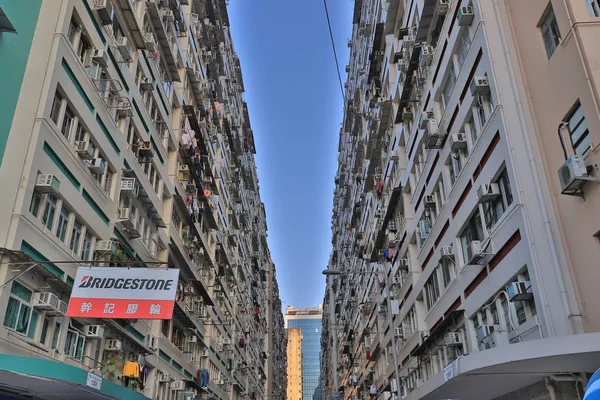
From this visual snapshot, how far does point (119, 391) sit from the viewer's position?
1326 cm

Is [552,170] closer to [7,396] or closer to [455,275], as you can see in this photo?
[455,275]

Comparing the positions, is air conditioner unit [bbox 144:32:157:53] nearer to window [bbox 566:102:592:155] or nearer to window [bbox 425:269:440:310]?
window [bbox 425:269:440:310]

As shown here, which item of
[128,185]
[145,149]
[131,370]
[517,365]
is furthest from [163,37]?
[517,365]

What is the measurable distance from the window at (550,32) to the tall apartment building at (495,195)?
43 millimetres

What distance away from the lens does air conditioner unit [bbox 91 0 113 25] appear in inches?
619

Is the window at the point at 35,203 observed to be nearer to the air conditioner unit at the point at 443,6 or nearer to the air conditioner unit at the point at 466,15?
the air conditioner unit at the point at 466,15

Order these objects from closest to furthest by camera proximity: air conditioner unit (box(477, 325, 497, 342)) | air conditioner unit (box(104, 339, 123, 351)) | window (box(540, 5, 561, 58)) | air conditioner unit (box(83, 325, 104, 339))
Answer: window (box(540, 5, 561, 58)), air conditioner unit (box(477, 325, 497, 342)), air conditioner unit (box(83, 325, 104, 339)), air conditioner unit (box(104, 339, 123, 351))

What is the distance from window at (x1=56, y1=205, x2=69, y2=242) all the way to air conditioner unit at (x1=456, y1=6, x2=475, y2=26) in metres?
12.1

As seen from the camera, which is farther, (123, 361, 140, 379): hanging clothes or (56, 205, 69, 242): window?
(123, 361, 140, 379): hanging clothes

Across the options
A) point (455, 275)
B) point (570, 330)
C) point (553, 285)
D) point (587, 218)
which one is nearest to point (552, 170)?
point (587, 218)

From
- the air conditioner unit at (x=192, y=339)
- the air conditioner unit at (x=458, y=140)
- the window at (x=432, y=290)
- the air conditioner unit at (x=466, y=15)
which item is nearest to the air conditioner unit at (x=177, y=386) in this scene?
the air conditioner unit at (x=192, y=339)

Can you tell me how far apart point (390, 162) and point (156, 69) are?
516 inches

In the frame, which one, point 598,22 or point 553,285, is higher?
point 598,22

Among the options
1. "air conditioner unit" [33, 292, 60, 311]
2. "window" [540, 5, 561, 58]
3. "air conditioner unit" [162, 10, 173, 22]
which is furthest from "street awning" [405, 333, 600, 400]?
"air conditioner unit" [162, 10, 173, 22]
